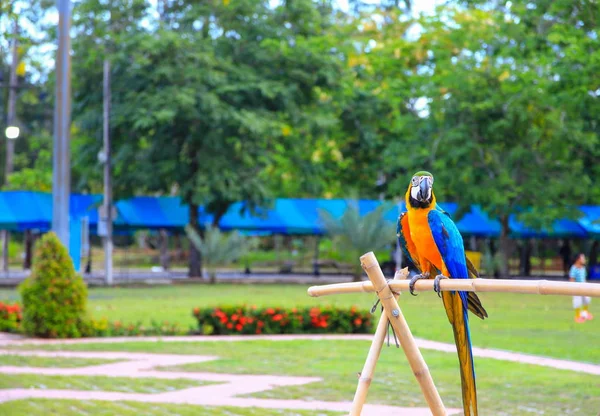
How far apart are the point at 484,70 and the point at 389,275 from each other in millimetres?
9361

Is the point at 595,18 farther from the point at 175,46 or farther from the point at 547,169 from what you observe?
the point at 175,46

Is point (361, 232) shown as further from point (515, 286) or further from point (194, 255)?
point (515, 286)

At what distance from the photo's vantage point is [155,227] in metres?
38.5

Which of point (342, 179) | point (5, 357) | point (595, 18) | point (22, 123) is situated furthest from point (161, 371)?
point (22, 123)

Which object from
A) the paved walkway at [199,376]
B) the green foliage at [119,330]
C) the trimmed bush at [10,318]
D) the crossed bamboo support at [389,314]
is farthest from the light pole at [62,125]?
the crossed bamboo support at [389,314]

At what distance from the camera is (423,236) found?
4652 mm

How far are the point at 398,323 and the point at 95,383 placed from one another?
703cm

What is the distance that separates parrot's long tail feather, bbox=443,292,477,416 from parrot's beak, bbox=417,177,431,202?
1.54 feet

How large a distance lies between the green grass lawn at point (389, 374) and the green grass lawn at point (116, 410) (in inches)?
37.9

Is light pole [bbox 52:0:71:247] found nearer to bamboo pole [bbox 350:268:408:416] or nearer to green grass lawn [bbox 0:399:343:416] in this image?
green grass lawn [bbox 0:399:343:416]

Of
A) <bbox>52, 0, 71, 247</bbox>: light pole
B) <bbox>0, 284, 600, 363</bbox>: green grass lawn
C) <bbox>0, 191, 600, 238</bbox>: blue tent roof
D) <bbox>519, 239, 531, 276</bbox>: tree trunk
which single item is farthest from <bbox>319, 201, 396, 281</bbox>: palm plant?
<bbox>52, 0, 71, 247</bbox>: light pole

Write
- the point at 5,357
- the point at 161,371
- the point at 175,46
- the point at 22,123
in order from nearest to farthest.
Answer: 1. the point at 161,371
2. the point at 5,357
3. the point at 175,46
4. the point at 22,123

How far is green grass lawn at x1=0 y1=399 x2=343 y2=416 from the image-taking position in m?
8.95

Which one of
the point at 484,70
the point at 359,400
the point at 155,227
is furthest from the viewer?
the point at 155,227
